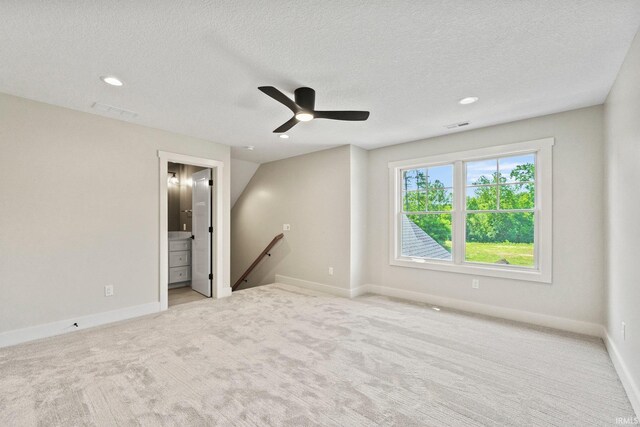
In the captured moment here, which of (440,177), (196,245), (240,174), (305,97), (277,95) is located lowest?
(196,245)

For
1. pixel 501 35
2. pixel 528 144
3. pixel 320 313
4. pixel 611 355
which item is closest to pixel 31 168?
pixel 320 313

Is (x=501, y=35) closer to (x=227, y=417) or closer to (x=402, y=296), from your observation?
(x=227, y=417)

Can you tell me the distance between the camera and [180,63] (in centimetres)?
233

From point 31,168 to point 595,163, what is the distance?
5.99 metres

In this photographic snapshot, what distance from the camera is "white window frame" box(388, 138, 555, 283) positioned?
3.43 meters

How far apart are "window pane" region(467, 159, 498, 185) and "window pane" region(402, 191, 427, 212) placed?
0.71 meters

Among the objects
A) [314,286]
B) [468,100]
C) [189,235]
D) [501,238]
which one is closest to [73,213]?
[189,235]

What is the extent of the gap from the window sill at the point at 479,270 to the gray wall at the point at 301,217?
3.28 ft

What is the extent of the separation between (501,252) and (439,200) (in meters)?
1.09

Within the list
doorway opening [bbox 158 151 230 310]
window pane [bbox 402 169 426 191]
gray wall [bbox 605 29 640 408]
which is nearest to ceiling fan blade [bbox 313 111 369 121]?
gray wall [bbox 605 29 640 408]

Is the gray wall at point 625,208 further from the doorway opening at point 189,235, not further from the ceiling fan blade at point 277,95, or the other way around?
the doorway opening at point 189,235

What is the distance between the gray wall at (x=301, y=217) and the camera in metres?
4.89

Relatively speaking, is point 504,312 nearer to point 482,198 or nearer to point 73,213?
point 482,198

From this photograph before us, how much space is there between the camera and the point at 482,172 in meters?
4.03
